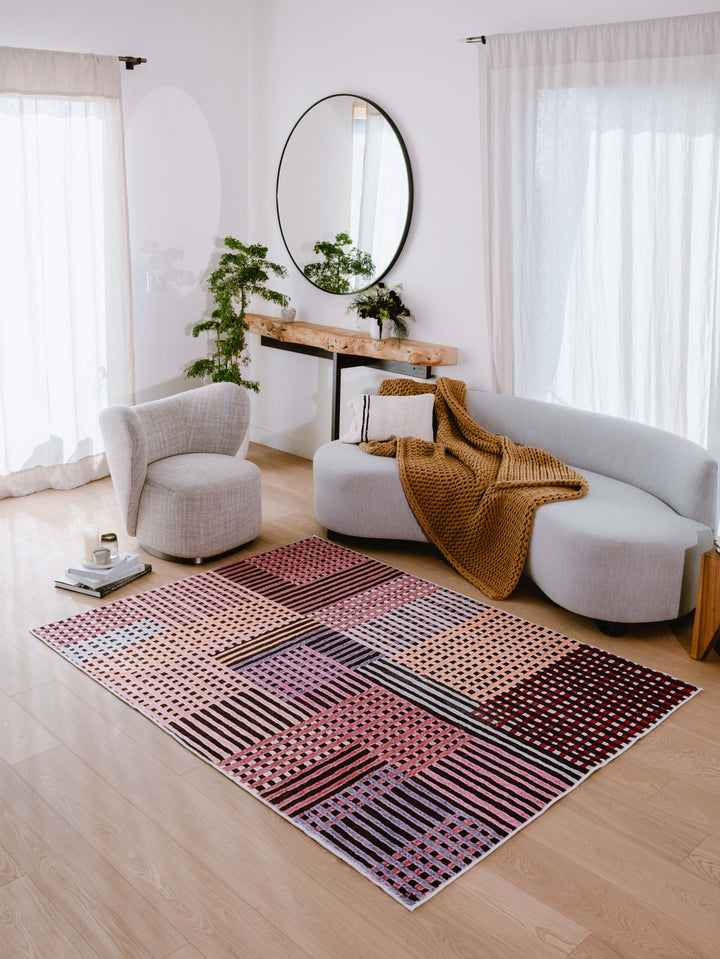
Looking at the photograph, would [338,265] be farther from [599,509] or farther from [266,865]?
[266,865]

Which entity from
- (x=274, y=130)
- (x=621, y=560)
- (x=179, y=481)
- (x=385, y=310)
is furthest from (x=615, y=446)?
(x=274, y=130)

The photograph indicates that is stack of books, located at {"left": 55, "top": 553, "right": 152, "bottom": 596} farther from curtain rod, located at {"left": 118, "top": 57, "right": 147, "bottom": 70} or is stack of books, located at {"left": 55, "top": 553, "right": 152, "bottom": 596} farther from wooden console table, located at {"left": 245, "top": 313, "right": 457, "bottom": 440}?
curtain rod, located at {"left": 118, "top": 57, "right": 147, "bottom": 70}

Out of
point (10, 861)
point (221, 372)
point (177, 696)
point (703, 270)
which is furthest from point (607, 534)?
point (221, 372)

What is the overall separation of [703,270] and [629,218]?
396 mm

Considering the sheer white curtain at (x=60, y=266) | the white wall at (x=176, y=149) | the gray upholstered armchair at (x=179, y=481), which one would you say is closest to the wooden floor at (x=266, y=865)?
the gray upholstered armchair at (x=179, y=481)

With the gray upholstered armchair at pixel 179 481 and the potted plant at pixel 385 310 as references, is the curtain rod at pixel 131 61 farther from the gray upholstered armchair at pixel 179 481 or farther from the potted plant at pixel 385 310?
the gray upholstered armchair at pixel 179 481

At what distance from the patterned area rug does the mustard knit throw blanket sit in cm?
22

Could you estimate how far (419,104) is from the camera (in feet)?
15.3

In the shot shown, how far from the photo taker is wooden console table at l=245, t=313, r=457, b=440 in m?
4.71

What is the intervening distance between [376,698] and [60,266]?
114 inches

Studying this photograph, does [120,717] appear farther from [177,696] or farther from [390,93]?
[390,93]

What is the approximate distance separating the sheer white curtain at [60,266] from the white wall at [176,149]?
219mm

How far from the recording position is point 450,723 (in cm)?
288

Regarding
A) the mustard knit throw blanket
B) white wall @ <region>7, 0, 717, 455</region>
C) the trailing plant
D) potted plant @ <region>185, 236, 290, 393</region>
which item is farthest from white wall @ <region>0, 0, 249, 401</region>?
the mustard knit throw blanket
